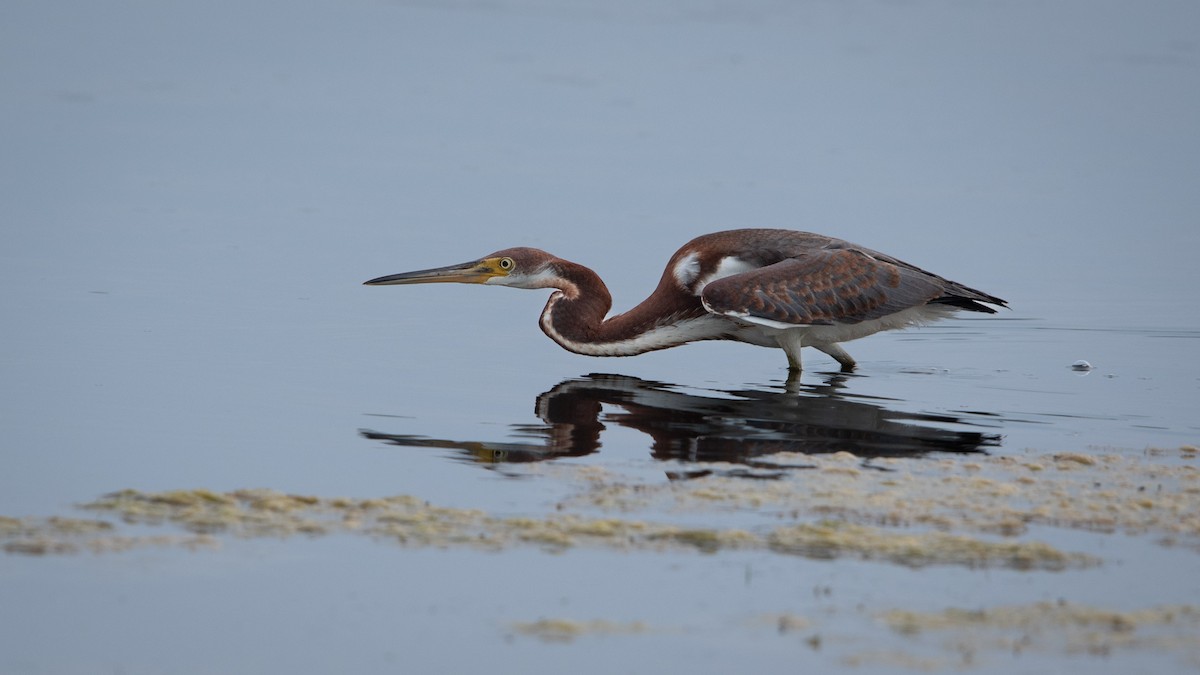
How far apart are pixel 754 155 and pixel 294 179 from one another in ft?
16.6

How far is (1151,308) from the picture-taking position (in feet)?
43.8

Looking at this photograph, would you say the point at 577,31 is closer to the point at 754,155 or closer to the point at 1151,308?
the point at 754,155

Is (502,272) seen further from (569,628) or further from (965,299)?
(569,628)

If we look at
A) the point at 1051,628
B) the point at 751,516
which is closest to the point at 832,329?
the point at 751,516

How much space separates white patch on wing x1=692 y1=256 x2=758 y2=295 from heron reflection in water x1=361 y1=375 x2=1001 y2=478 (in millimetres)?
728

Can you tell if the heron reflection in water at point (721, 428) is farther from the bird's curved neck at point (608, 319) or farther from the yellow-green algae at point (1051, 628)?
the yellow-green algae at point (1051, 628)

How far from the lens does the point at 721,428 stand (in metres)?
8.99

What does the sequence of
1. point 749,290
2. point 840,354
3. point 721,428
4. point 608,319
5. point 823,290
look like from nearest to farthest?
point 721,428 → point 749,290 → point 823,290 → point 608,319 → point 840,354

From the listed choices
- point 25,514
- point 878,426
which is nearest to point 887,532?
point 878,426

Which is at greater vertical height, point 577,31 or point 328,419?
point 577,31

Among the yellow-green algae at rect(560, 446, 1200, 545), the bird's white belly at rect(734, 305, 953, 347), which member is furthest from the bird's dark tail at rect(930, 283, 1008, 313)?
the yellow-green algae at rect(560, 446, 1200, 545)

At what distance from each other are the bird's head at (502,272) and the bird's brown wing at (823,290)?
1.26 metres

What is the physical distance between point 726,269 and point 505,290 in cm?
330

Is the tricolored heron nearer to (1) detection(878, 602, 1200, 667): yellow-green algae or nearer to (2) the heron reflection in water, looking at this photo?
(2) the heron reflection in water
